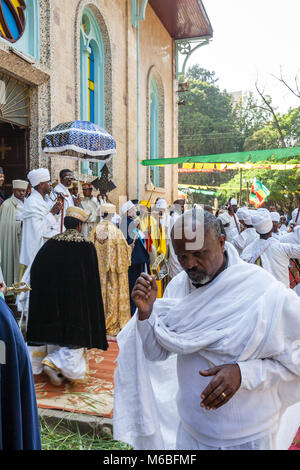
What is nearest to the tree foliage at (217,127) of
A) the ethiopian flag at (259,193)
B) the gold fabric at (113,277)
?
the ethiopian flag at (259,193)

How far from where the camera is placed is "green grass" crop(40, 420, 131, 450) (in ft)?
10.4

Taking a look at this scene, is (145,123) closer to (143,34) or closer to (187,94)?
(143,34)

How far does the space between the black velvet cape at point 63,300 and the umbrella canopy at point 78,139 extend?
2878 mm

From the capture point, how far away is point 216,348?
5.84 ft

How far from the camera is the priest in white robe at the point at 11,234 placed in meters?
6.51

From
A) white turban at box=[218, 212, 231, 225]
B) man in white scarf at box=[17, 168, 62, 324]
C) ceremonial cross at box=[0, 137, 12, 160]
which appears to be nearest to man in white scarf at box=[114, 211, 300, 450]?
man in white scarf at box=[17, 168, 62, 324]

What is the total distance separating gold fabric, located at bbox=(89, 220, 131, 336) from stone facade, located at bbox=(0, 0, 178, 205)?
276 centimetres

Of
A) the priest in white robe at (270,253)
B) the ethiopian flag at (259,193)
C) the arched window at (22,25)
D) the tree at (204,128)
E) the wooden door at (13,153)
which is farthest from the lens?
the tree at (204,128)

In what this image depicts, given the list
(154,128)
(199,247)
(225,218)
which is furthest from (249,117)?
(199,247)

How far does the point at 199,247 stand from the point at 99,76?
10.8m

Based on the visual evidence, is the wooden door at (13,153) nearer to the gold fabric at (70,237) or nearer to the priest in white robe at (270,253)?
the gold fabric at (70,237)

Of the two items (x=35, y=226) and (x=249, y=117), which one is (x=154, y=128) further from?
(x=249, y=117)

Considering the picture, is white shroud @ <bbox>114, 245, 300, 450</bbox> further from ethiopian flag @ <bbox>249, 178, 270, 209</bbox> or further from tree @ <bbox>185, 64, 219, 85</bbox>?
tree @ <bbox>185, 64, 219, 85</bbox>
